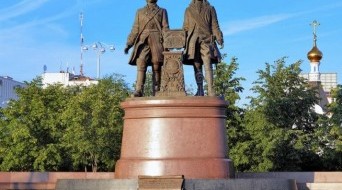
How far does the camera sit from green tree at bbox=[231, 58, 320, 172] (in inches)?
1240

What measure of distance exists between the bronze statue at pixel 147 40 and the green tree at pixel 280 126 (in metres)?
16.1

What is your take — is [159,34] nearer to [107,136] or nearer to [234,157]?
[234,157]

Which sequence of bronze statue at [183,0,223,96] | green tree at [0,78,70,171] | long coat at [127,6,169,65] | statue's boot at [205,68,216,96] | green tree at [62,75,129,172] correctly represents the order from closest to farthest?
statue's boot at [205,68,216,96] → bronze statue at [183,0,223,96] → long coat at [127,6,169,65] → green tree at [62,75,129,172] → green tree at [0,78,70,171]

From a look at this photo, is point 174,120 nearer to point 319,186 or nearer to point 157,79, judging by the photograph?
point 157,79

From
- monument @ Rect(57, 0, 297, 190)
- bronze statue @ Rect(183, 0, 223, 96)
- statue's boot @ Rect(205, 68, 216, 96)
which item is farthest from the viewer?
bronze statue @ Rect(183, 0, 223, 96)

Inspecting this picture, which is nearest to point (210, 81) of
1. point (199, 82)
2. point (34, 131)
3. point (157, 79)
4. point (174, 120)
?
point (199, 82)

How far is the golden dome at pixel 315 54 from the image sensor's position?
65500 mm

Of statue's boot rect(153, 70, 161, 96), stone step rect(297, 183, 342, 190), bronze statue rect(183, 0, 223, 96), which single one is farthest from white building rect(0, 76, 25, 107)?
bronze statue rect(183, 0, 223, 96)

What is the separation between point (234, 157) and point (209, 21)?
16.2 meters

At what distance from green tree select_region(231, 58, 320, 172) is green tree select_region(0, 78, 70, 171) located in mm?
9260

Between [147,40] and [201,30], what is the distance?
1188 millimetres

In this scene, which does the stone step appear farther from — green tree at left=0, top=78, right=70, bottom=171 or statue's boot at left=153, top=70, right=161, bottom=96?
green tree at left=0, top=78, right=70, bottom=171

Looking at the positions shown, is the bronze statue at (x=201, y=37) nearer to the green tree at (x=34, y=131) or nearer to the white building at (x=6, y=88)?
the green tree at (x=34, y=131)

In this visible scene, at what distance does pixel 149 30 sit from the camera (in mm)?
15281
